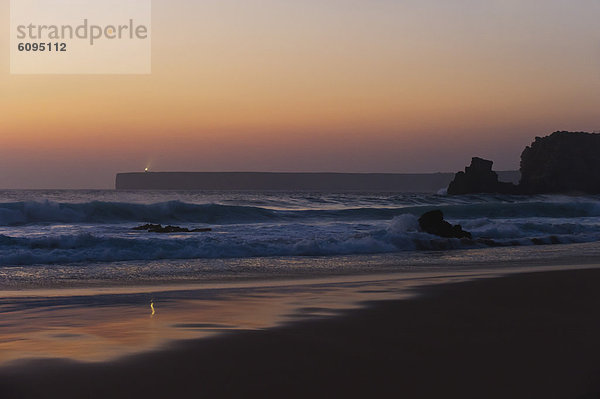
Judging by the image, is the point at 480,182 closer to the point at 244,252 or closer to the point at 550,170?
the point at 550,170

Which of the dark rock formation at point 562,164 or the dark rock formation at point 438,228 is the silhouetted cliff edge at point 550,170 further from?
the dark rock formation at point 438,228

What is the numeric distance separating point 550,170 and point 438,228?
68784 mm

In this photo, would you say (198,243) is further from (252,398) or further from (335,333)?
(252,398)

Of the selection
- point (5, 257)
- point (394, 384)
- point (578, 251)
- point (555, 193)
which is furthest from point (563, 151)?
point (394, 384)

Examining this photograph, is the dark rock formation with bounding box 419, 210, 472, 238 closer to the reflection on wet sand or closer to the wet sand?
the reflection on wet sand

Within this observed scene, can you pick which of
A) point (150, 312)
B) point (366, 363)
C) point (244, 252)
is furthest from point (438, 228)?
point (366, 363)

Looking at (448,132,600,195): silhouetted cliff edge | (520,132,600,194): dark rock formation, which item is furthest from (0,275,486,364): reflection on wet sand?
(520,132,600,194): dark rock formation

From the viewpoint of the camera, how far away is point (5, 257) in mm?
14570

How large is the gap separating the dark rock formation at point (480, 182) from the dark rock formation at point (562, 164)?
11.4 feet

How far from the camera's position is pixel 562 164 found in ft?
281

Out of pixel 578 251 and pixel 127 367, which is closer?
pixel 127 367

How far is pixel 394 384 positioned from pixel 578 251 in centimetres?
1455

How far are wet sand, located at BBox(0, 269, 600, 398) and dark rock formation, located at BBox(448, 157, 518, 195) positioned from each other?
7361 centimetres

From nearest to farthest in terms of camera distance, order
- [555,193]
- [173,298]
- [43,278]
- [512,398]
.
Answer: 1. [512,398]
2. [173,298]
3. [43,278]
4. [555,193]
